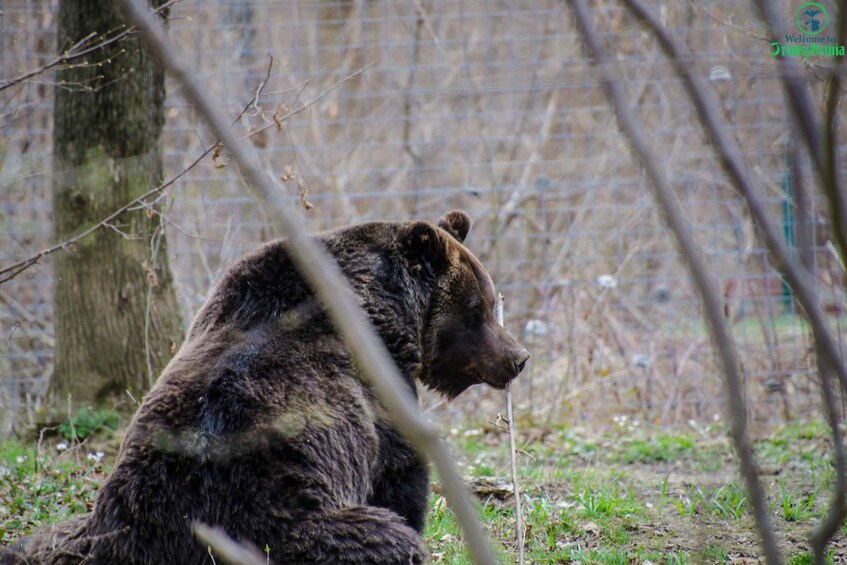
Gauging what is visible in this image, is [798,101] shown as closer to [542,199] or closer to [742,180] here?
[742,180]

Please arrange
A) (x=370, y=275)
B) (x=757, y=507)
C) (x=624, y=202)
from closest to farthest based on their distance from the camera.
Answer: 1. (x=757, y=507)
2. (x=370, y=275)
3. (x=624, y=202)

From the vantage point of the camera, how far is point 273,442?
3.41m

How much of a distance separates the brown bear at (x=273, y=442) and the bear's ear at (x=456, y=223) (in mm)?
668

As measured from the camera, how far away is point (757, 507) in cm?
153

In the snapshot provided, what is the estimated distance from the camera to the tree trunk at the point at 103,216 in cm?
578

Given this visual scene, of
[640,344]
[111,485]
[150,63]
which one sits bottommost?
[640,344]

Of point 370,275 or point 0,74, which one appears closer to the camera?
point 370,275

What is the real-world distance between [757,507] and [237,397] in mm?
2292

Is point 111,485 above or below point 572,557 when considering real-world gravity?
above

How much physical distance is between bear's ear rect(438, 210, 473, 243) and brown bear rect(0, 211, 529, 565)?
67cm

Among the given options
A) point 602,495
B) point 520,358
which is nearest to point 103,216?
point 520,358

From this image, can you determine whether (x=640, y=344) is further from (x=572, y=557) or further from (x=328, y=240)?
(x=328, y=240)

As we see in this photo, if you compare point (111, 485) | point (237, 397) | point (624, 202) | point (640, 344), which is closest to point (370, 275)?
point (237, 397)

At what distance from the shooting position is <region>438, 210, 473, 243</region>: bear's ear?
4.91m
